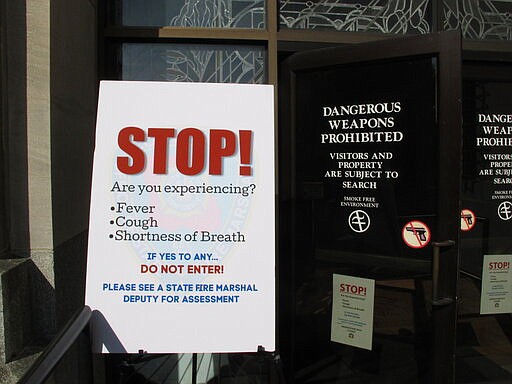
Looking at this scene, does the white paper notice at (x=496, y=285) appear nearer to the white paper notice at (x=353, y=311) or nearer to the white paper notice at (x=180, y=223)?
the white paper notice at (x=353, y=311)

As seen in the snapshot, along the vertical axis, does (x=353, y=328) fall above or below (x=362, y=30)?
below

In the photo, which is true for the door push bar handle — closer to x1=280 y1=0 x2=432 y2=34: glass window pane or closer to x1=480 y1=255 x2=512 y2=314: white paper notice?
x1=480 y1=255 x2=512 y2=314: white paper notice

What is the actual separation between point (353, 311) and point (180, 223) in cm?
130

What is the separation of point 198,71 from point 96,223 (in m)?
1.70

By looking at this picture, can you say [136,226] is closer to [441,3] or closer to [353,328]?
[353,328]

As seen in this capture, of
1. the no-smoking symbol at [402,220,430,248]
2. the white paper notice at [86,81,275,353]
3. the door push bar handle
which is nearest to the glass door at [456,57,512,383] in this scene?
the no-smoking symbol at [402,220,430,248]

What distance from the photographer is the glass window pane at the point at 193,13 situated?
10.3ft

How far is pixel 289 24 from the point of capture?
10.6ft

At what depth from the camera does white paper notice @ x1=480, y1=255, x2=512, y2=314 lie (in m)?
3.33

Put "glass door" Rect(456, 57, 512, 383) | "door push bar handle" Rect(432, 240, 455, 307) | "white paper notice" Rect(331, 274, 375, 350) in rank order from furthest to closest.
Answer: "glass door" Rect(456, 57, 512, 383), "white paper notice" Rect(331, 274, 375, 350), "door push bar handle" Rect(432, 240, 455, 307)

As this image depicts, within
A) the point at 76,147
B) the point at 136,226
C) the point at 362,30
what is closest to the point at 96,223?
the point at 136,226

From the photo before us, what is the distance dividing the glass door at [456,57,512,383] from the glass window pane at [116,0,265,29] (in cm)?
160

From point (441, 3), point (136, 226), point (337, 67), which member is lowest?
point (136, 226)

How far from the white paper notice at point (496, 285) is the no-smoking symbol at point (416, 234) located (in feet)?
4.12
